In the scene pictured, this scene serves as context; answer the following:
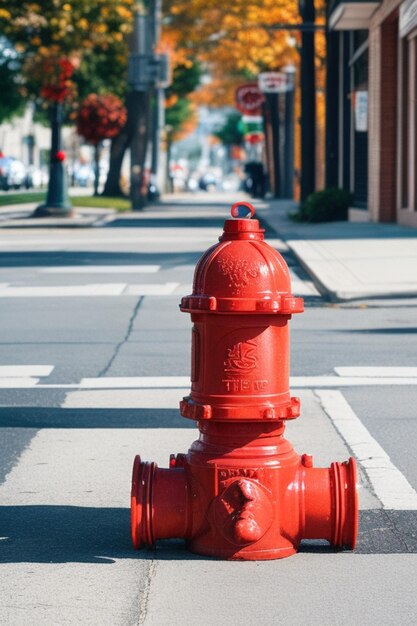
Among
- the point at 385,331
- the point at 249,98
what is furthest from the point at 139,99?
the point at 385,331

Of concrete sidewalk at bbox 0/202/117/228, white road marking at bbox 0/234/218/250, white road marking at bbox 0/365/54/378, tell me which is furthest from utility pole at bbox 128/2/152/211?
white road marking at bbox 0/365/54/378

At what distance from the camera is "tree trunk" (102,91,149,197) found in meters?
46.6

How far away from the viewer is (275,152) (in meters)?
61.6

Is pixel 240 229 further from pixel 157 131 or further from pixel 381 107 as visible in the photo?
pixel 157 131

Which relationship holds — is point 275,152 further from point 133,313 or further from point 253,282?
point 253,282

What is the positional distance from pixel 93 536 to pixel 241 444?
730mm

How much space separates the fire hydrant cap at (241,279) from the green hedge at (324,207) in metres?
25.6

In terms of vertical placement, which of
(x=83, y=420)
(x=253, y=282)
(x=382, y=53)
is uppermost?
(x=382, y=53)

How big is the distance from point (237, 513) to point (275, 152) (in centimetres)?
5682

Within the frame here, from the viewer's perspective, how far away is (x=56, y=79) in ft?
114

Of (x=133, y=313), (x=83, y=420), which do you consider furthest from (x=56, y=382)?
(x=133, y=313)

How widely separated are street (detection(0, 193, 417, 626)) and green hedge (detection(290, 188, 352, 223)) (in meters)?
15.2

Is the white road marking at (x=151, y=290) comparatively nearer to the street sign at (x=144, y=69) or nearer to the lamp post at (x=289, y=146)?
the street sign at (x=144, y=69)

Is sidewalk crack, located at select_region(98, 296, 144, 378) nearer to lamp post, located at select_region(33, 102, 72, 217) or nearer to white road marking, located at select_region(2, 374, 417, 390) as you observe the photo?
white road marking, located at select_region(2, 374, 417, 390)
